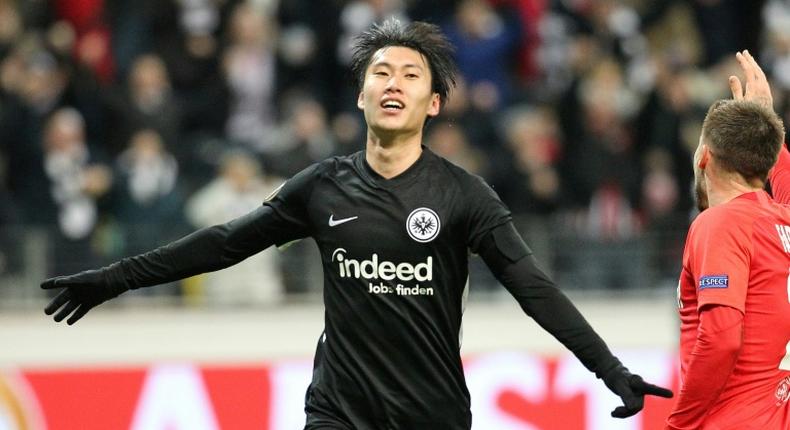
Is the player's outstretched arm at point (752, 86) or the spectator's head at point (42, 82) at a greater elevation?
the spectator's head at point (42, 82)

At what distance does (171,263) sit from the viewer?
4.93 metres

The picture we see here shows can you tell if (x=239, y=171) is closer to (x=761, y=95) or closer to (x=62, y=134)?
(x=62, y=134)

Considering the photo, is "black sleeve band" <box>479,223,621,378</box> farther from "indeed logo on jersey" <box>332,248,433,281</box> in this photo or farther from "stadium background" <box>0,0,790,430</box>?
"stadium background" <box>0,0,790,430</box>

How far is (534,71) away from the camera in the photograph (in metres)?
11.6

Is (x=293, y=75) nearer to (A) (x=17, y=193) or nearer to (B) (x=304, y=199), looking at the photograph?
(A) (x=17, y=193)

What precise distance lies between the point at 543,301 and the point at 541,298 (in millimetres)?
12

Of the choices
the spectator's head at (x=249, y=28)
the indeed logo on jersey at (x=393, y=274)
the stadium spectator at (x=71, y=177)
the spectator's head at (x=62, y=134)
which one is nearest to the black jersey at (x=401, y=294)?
the indeed logo on jersey at (x=393, y=274)

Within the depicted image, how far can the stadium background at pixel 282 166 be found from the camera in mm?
8195

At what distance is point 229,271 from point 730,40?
501cm

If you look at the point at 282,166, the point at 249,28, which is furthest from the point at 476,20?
the point at 282,166

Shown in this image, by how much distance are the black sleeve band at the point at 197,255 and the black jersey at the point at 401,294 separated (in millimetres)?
258

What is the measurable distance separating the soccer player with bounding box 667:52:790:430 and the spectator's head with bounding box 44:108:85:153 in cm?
642

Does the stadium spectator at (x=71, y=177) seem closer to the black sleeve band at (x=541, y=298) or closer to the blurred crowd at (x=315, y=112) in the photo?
the blurred crowd at (x=315, y=112)

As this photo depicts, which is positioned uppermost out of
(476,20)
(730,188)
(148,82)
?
(476,20)
